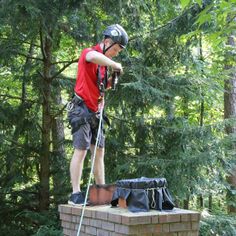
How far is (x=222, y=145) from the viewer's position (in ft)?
21.0

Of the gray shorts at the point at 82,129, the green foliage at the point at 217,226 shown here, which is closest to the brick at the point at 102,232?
the gray shorts at the point at 82,129

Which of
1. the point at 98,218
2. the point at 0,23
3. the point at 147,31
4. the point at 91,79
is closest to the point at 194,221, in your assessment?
the point at 98,218

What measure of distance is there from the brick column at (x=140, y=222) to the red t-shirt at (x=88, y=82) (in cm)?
113

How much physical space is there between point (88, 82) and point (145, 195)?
1.37 metres

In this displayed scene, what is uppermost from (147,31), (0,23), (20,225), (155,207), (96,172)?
(147,31)

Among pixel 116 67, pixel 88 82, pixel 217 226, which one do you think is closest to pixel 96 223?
pixel 88 82

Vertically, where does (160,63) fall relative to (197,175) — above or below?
above

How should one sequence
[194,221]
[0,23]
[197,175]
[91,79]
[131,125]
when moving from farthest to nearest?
[131,125]
[197,175]
[0,23]
[91,79]
[194,221]

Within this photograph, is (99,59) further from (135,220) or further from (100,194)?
(135,220)

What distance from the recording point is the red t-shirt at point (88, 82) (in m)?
4.37

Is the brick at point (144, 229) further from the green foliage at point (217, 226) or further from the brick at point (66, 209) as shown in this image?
the green foliage at point (217, 226)

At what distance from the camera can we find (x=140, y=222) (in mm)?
3537

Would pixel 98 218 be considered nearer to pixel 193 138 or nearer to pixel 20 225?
pixel 193 138

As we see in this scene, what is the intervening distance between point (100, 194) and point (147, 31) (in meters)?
3.66
